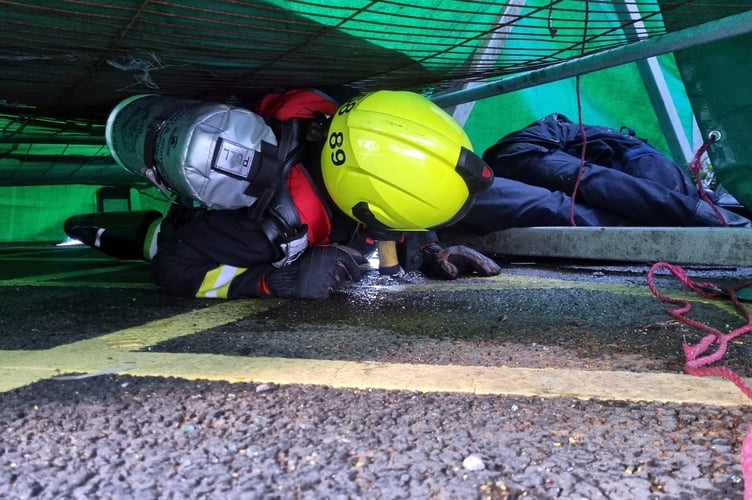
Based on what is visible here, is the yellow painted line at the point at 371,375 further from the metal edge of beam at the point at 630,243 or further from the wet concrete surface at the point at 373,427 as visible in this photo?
the metal edge of beam at the point at 630,243

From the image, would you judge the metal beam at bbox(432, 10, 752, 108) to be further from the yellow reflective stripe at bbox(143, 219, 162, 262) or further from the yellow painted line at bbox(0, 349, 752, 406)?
the yellow reflective stripe at bbox(143, 219, 162, 262)

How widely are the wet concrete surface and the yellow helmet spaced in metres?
0.52

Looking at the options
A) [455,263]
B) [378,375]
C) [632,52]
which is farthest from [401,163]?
[455,263]

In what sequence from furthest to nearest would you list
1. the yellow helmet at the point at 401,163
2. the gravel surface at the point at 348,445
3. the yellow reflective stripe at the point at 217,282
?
the yellow reflective stripe at the point at 217,282 < the yellow helmet at the point at 401,163 < the gravel surface at the point at 348,445

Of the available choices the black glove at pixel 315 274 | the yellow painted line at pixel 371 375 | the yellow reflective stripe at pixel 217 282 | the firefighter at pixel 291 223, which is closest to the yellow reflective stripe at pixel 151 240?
the firefighter at pixel 291 223

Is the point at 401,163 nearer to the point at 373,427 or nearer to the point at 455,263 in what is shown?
the point at 455,263

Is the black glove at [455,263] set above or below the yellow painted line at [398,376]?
below

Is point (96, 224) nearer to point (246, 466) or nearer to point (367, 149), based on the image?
point (367, 149)

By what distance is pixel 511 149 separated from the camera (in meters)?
3.74

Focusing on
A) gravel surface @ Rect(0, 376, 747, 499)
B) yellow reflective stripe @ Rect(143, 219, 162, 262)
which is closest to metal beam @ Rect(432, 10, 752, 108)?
gravel surface @ Rect(0, 376, 747, 499)

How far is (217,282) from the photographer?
8.16ft

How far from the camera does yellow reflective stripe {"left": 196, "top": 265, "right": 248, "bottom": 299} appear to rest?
248 cm

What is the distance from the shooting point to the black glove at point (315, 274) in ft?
7.76

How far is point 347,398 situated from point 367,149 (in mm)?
1181
